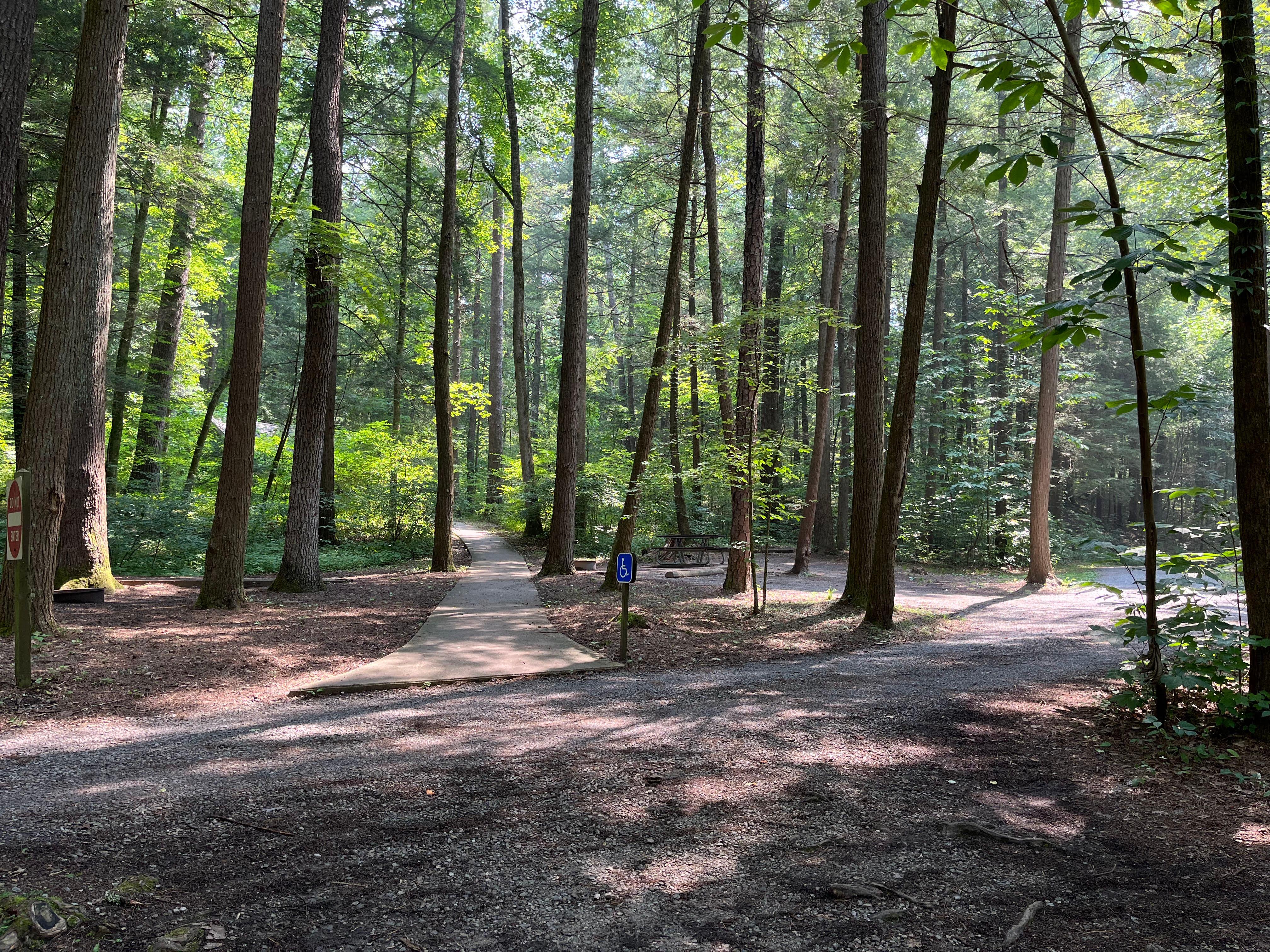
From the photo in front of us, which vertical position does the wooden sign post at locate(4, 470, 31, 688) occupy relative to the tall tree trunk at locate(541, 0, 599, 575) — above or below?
below

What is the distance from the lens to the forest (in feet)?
16.0

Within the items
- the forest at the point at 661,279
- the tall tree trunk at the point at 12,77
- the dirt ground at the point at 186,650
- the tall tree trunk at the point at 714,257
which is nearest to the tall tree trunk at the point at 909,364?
the forest at the point at 661,279

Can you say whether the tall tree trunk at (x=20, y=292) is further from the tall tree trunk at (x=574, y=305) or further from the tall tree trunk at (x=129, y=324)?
the tall tree trunk at (x=574, y=305)

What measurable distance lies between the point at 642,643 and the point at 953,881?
6068 mm

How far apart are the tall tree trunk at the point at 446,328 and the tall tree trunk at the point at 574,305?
2498mm

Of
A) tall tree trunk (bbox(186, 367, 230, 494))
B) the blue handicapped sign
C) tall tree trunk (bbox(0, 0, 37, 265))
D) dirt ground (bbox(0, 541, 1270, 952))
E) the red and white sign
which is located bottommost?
dirt ground (bbox(0, 541, 1270, 952))

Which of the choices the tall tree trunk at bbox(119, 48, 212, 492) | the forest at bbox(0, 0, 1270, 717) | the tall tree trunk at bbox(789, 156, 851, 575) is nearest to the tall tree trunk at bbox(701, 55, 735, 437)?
the forest at bbox(0, 0, 1270, 717)

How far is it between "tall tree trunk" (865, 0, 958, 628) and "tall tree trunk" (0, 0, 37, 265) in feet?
32.8

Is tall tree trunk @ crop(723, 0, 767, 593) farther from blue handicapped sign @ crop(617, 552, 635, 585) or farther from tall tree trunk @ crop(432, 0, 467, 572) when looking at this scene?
tall tree trunk @ crop(432, 0, 467, 572)

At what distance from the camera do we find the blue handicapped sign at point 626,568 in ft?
25.2

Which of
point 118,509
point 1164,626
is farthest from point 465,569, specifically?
point 1164,626

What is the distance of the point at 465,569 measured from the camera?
1658cm

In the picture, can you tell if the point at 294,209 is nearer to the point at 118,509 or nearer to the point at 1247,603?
the point at 118,509

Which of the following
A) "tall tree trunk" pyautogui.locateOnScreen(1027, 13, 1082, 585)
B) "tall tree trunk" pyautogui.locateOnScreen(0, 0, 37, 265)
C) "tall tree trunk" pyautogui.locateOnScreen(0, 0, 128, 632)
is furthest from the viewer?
"tall tree trunk" pyautogui.locateOnScreen(1027, 13, 1082, 585)
